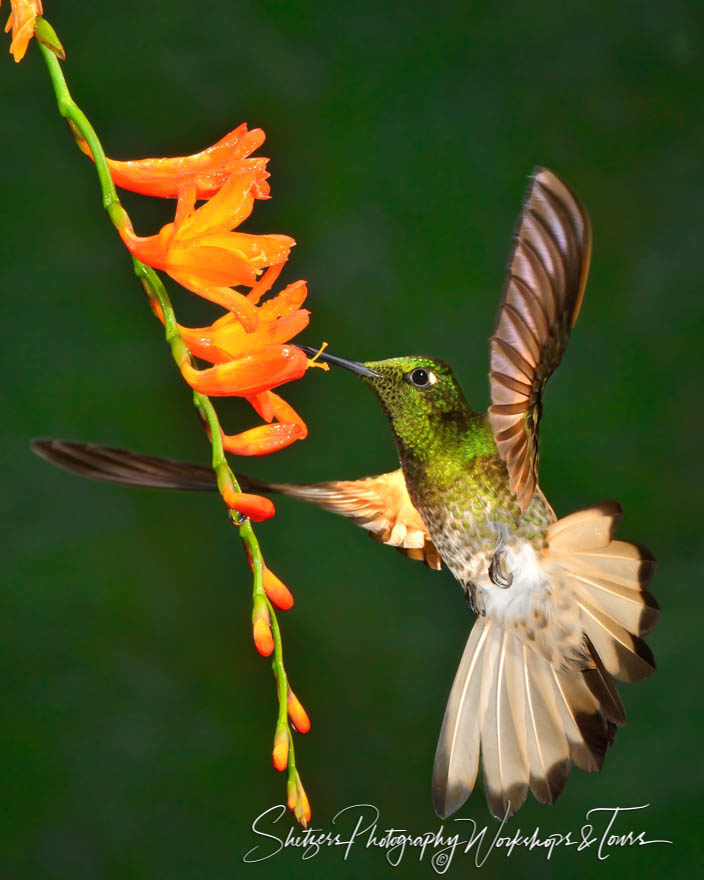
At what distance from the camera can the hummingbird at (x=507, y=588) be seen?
760mm

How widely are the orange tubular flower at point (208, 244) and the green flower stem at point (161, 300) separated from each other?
0.4 inches

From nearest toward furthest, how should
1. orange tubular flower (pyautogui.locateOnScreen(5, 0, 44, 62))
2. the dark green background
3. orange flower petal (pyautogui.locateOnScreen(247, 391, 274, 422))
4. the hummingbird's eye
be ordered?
orange tubular flower (pyautogui.locateOnScreen(5, 0, 44, 62)) → orange flower petal (pyautogui.locateOnScreen(247, 391, 274, 422)) → the hummingbird's eye → the dark green background

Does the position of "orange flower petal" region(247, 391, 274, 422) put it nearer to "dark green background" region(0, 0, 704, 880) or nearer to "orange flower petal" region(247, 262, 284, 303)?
"orange flower petal" region(247, 262, 284, 303)

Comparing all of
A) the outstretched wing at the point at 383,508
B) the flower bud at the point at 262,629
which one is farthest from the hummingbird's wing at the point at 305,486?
the flower bud at the point at 262,629

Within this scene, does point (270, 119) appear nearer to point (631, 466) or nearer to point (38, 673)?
point (631, 466)

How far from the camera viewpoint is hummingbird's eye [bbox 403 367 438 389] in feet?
2.45

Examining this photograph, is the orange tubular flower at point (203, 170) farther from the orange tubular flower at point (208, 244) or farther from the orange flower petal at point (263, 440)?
the orange flower petal at point (263, 440)

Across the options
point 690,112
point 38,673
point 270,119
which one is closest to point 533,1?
point 690,112

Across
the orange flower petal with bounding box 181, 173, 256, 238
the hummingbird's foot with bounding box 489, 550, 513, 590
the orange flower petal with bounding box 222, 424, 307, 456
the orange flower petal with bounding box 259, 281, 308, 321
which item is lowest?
the hummingbird's foot with bounding box 489, 550, 513, 590

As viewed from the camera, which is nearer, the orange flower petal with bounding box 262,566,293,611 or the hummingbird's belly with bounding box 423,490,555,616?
the orange flower petal with bounding box 262,566,293,611

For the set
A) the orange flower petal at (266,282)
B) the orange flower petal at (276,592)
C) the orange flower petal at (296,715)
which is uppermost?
the orange flower petal at (266,282)

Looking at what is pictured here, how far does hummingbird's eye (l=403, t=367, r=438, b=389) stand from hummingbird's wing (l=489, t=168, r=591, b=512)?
102 millimetres

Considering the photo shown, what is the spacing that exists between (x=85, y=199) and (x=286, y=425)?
984 millimetres

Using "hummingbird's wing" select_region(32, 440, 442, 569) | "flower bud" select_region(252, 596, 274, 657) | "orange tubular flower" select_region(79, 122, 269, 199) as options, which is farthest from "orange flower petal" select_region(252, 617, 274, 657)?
"orange tubular flower" select_region(79, 122, 269, 199)
